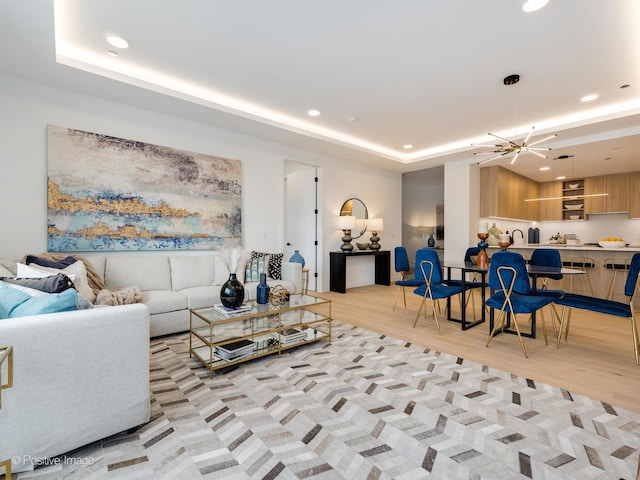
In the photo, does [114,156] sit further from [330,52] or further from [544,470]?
[544,470]

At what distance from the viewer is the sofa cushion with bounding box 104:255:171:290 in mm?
3557

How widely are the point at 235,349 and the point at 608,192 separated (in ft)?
28.9

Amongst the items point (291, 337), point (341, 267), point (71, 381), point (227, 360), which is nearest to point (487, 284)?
point (291, 337)

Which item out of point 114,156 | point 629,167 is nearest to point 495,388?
point 114,156

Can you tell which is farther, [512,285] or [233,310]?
[512,285]

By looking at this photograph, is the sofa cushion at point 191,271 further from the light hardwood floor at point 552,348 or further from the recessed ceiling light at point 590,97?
the recessed ceiling light at point 590,97

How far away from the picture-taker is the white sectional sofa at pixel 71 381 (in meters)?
1.37

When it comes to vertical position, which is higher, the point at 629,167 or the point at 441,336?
the point at 629,167

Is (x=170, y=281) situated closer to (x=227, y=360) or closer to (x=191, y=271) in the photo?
(x=191, y=271)

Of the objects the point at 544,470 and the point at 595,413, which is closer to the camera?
the point at 544,470

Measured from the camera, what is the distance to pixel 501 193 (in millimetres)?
6512

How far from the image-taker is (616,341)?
10.9ft

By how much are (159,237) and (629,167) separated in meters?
8.91

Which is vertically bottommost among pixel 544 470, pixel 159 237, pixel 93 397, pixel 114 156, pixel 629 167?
pixel 544 470
